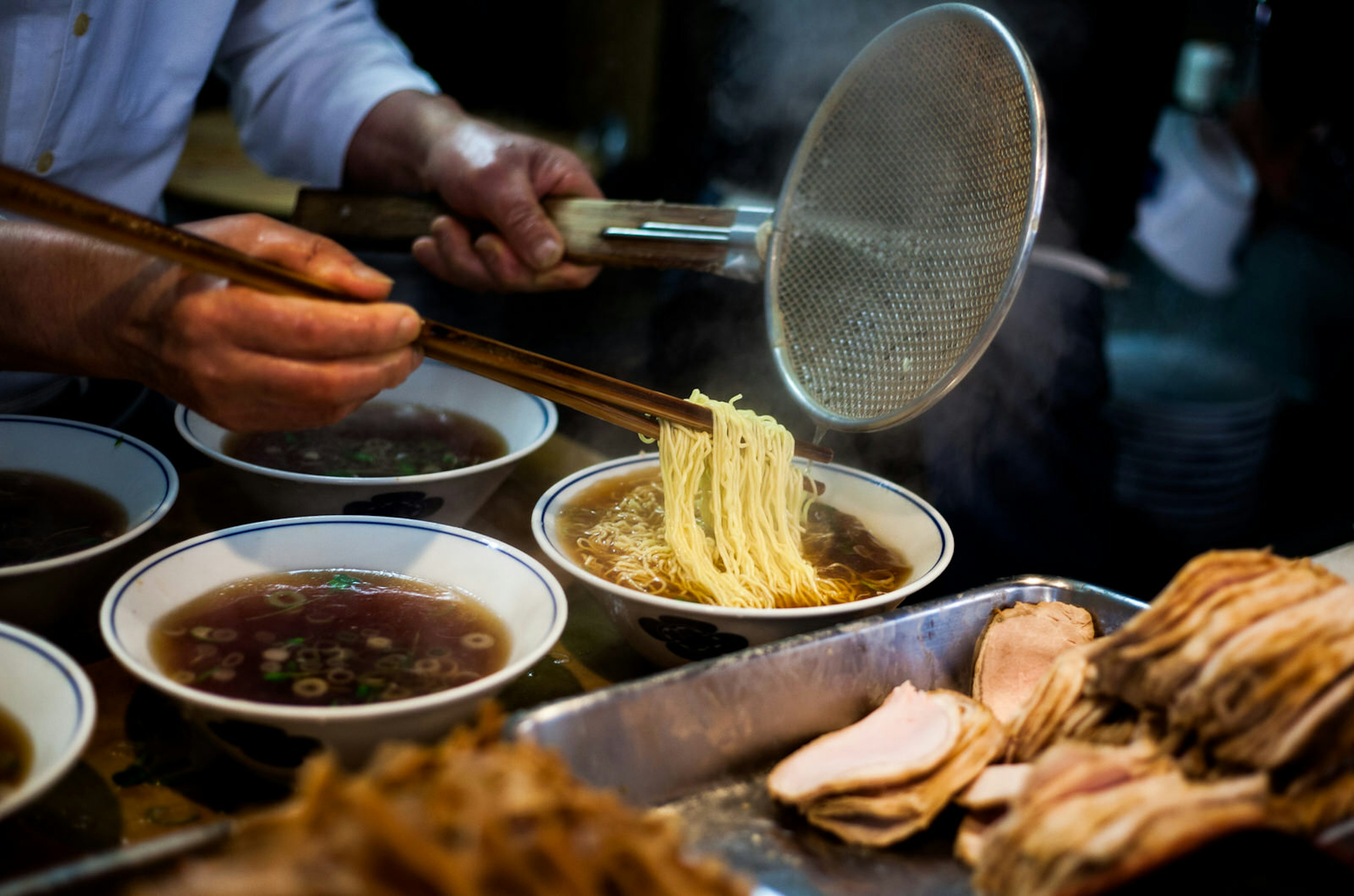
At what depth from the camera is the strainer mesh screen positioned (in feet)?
7.67

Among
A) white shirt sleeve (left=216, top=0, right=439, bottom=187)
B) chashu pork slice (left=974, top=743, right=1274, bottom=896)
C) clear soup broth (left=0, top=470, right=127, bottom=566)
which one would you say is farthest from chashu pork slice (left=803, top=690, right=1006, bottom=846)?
white shirt sleeve (left=216, top=0, right=439, bottom=187)

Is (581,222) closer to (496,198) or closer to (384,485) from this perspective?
(496,198)

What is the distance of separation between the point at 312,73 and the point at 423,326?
8.11ft

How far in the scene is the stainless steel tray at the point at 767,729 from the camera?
1676 mm

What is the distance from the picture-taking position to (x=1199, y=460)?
5348 millimetres

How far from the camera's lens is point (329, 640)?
6.52 feet

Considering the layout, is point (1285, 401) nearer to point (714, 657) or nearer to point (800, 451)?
point (800, 451)

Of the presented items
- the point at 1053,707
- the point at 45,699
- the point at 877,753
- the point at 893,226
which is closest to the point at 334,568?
the point at 45,699

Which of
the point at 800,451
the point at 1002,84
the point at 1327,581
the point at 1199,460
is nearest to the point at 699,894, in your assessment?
the point at 1327,581

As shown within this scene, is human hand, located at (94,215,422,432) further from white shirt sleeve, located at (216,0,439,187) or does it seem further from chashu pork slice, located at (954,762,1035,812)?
white shirt sleeve, located at (216,0,439,187)

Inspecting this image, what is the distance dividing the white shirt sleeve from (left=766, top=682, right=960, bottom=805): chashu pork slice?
10.4ft

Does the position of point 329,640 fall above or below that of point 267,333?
below

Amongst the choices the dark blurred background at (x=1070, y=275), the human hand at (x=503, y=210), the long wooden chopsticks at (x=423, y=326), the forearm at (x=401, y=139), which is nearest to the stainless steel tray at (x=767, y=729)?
the long wooden chopsticks at (x=423, y=326)

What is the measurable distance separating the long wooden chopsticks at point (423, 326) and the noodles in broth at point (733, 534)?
9cm
